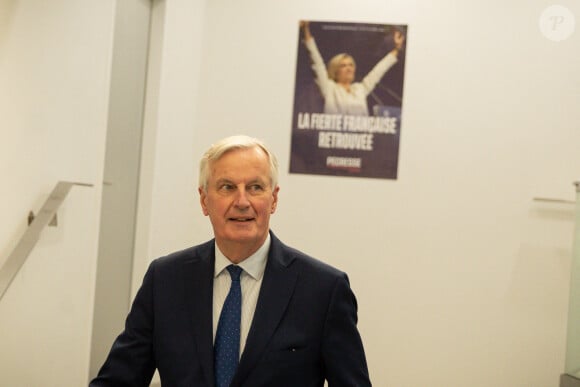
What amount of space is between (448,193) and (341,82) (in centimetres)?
97

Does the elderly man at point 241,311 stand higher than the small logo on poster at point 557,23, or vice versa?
the small logo on poster at point 557,23

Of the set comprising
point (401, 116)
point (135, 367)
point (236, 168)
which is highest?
point (401, 116)

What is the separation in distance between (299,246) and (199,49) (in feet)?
4.64

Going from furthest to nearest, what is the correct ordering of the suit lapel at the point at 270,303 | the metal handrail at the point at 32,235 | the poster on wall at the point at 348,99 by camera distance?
the poster on wall at the point at 348,99 → the metal handrail at the point at 32,235 → the suit lapel at the point at 270,303

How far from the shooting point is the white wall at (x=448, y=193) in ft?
17.0

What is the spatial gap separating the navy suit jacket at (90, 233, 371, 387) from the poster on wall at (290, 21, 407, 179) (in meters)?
3.20

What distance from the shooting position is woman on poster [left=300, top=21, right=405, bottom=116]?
5316mm

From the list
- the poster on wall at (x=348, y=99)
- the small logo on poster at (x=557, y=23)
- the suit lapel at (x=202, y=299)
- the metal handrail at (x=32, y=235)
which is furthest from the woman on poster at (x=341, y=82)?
the suit lapel at (x=202, y=299)

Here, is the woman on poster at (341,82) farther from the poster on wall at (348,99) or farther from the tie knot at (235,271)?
the tie knot at (235,271)

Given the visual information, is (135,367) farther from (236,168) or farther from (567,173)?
(567,173)

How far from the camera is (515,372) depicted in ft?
17.0

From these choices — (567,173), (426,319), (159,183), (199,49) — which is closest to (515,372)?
(426,319)

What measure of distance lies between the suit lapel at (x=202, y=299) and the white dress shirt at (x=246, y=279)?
3cm

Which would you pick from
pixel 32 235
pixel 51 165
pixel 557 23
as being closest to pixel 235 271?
pixel 32 235
